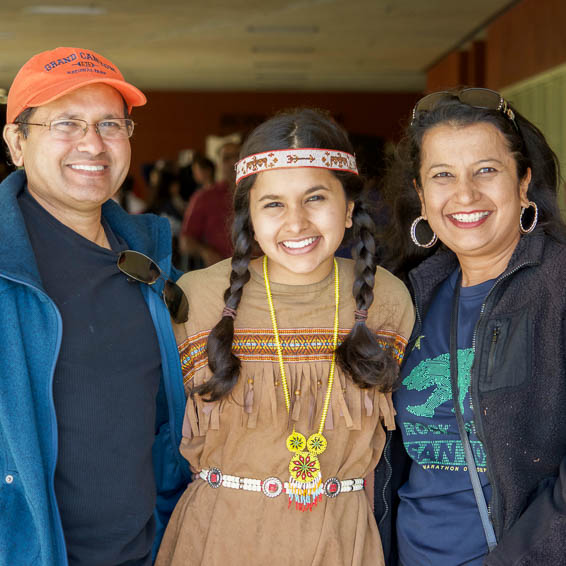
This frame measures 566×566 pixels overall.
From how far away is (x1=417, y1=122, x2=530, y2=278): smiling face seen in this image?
2047mm

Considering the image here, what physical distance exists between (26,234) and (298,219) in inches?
28.4

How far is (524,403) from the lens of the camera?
1.85 m

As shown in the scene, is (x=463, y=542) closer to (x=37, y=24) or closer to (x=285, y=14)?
(x=285, y=14)

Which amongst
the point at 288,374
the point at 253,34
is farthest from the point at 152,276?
the point at 253,34

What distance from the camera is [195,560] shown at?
2020 millimetres

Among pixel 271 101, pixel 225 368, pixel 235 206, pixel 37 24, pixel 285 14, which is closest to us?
pixel 225 368

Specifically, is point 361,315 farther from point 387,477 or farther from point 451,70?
point 451,70

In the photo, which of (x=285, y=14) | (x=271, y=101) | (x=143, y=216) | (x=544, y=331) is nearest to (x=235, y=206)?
(x=143, y=216)

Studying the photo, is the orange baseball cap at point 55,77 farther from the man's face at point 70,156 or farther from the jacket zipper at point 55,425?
the jacket zipper at point 55,425

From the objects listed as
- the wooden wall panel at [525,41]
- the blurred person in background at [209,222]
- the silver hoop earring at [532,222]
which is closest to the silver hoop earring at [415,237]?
the silver hoop earring at [532,222]

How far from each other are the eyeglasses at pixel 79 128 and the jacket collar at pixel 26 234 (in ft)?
0.58

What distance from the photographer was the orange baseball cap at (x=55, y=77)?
6.15 feet

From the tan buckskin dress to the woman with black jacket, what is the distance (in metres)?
0.11

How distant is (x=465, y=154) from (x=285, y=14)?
316 inches
